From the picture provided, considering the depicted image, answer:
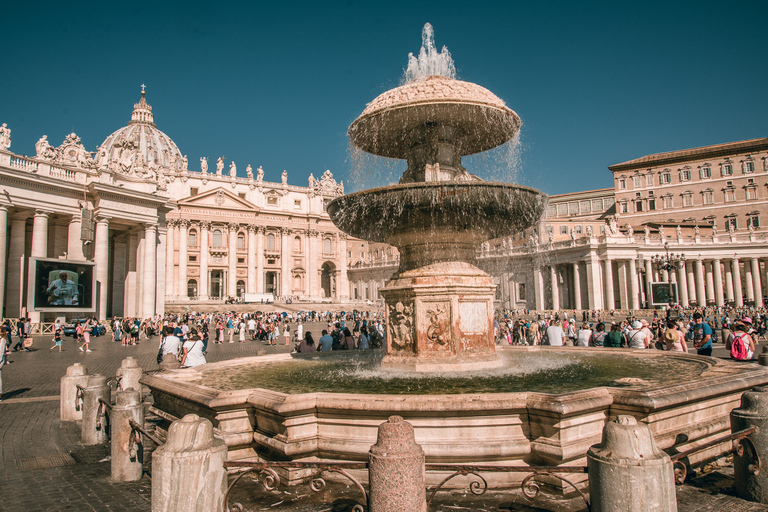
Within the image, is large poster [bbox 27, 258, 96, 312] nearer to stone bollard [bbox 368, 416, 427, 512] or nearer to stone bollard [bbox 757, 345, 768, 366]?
stone bollard [bbox 368, 416, 427, 512]

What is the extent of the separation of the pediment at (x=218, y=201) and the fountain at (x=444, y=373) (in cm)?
5289

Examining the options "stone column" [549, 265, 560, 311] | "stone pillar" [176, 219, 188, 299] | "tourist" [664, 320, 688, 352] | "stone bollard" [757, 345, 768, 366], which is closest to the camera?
"stone bollard" [757, 345, 768, 366]

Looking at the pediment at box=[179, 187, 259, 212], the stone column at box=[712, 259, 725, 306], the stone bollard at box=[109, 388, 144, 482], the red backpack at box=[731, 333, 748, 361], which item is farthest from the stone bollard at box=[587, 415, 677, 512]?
the pediment at box=[179, 187, 259, 212]

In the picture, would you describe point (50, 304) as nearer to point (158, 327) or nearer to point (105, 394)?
point (158, 327)

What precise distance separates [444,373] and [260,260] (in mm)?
57054

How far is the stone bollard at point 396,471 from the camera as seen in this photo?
9.18 feet

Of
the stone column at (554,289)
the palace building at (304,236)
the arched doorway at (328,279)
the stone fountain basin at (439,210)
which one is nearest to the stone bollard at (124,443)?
the stone fountain basin at (439,210)

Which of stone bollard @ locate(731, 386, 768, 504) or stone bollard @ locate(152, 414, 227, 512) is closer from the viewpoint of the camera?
stone bollard @ locate(152, 414, 227, 512)

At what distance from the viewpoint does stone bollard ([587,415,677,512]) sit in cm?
263

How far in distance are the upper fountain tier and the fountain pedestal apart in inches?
60.4

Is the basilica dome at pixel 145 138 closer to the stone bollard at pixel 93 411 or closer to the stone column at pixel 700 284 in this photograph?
the stone column at pixel 700 284

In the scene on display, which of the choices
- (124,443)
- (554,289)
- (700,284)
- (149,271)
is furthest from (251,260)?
(124,443)

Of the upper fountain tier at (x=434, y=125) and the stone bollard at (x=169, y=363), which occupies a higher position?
the upper fountain tier at (x=434, y=125)

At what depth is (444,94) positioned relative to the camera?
21.4 feet
